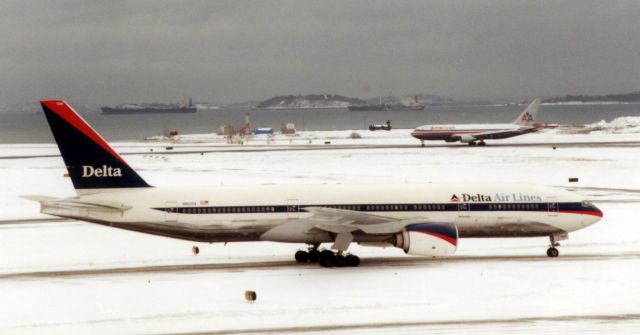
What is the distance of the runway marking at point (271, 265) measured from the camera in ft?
104

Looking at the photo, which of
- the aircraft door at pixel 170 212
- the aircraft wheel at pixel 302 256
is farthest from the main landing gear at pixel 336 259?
the aircraft door at pixel 170 212

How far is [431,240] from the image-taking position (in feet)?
104

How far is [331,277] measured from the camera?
30.6 metres

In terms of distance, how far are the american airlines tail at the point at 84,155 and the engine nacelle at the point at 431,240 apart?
12.7 meters

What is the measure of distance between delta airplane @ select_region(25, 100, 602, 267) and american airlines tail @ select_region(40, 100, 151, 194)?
0.04 meters

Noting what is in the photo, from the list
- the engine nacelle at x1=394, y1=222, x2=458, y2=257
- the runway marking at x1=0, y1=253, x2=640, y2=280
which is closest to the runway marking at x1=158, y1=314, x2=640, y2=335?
the engine nacelle at x1=394, y1=222, x2=458, y2=257

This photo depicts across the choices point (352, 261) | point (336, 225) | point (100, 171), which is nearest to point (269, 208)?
point (336, 225)

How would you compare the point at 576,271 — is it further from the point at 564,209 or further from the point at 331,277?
the point at 331,277

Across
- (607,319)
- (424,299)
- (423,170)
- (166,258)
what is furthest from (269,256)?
(423,170)

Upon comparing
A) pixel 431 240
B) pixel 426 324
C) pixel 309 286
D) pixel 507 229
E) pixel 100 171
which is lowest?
pixel 426 324

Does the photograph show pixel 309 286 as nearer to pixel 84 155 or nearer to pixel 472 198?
pixel 472 198

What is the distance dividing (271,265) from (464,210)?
908 centimetres

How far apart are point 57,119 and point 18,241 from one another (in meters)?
9.74

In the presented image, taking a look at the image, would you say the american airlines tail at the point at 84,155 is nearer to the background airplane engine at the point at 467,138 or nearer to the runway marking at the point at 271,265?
the runway marking at the point at 271,265
